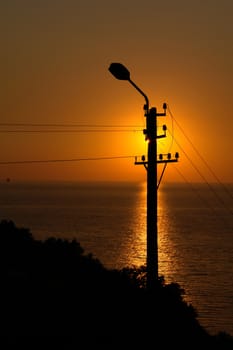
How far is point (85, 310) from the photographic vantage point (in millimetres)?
23234

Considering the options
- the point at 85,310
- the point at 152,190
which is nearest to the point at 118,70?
the point at 152,190

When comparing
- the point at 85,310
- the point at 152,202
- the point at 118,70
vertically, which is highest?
the point at 118,70

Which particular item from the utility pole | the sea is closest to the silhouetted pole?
the utility pole

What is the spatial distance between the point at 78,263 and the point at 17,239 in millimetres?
5921

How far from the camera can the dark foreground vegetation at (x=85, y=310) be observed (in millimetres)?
20266

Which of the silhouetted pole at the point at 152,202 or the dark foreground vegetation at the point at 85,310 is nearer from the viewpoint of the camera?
the dark foreground vegetation at the point at 85,310

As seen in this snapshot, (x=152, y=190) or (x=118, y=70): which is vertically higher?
(x=118, y=70)

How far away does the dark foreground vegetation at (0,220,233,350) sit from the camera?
2027 cm

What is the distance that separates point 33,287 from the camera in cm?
2450

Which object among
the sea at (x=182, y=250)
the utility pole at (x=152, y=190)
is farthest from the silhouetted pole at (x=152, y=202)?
the sea at (x=182, y=250)

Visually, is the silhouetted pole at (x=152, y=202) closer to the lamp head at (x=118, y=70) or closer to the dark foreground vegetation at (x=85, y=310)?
the dark foreground vegetation at (x=85, y=310)

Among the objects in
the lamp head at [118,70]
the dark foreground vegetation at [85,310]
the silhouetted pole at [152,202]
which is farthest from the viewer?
the silhouetted pole at [152,202]

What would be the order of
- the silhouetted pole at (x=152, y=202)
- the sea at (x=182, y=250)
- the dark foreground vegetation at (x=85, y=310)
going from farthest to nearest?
the sea at (x=182, y=250)
the silhouetted pole at (x=152, y=202)
the dark foreground vegetation at (x=85, y=310)

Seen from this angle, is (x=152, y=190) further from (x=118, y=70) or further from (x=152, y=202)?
(x=118, y=70)
